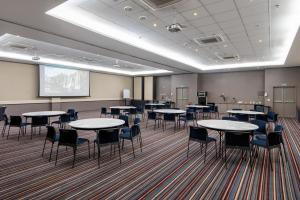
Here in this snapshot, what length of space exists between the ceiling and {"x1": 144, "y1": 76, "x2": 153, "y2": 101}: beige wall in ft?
32.1

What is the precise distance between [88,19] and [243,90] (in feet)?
41.2

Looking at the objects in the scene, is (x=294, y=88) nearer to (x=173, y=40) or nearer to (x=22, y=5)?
(x=173, y=40)

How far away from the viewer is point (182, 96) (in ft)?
53.3

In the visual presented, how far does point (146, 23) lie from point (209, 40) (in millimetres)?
2921

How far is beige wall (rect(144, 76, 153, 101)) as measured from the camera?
1801 cm

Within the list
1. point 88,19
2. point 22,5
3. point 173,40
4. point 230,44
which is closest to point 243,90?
point 230,44

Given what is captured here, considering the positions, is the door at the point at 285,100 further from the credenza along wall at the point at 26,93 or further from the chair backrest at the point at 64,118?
the credenza along wall at the point at 26,93

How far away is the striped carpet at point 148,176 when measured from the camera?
2.81 metres

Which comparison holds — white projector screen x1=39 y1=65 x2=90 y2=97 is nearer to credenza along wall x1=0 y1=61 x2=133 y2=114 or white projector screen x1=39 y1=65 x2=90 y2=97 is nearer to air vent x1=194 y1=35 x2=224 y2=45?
credenza along wall x1=0 y1=61 x2=133 y2=114

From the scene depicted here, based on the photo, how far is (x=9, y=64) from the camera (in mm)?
10633

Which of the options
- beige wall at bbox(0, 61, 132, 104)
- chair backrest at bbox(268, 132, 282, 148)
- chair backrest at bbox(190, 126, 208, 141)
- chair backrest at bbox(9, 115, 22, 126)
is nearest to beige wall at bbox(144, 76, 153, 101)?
beige wall at bbox(0, 61, 132, 104)

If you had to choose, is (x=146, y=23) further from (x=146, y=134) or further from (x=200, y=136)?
(x=146, y=134)

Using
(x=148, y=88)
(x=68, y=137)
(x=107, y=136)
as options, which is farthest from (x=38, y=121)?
(x=148, y=88)

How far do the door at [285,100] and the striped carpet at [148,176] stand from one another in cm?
882
